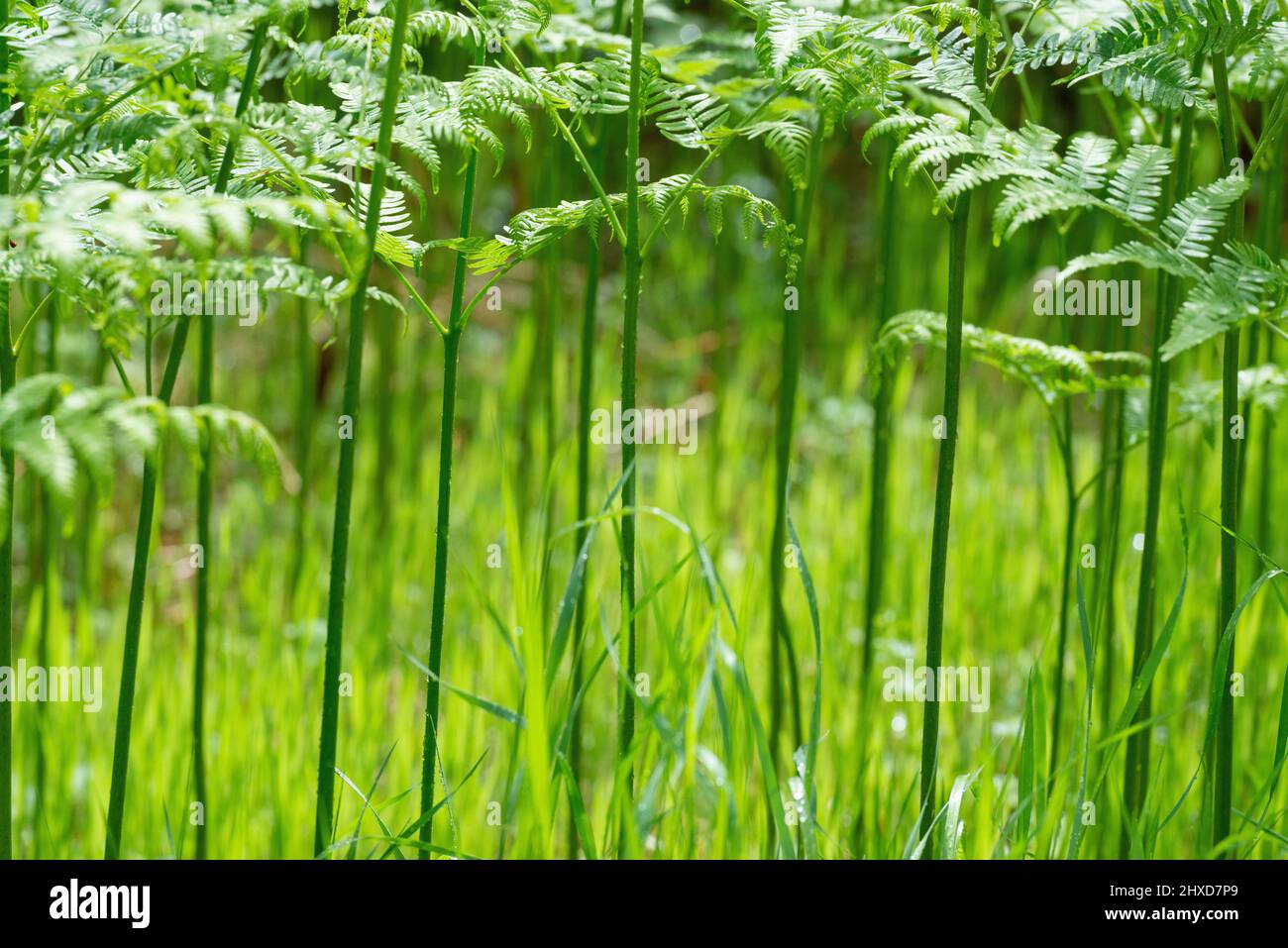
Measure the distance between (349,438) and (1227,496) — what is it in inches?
31.3

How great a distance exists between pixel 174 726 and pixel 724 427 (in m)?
1.44

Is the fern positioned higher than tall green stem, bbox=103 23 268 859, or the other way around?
the fern

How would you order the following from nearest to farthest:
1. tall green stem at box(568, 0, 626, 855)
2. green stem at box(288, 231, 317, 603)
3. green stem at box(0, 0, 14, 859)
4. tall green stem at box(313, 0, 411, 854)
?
tall green stem at box(313, 0, 411, 854) → green stem at box(0, 0, 14, 859) → tall green stem at box(568, 0, 626, 855) → green stem at box(288, 231, 317, 603)

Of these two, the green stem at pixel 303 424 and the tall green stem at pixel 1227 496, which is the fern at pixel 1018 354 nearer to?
the tall green stem at pixel 1227 496

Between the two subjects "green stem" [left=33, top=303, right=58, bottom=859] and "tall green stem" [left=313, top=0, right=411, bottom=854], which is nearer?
"tall green stem" [left=313, top=0, right=411, bottom=854]

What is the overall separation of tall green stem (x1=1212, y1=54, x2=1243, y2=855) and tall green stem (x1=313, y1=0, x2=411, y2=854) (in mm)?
719

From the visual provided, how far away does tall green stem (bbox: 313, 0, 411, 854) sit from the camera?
32.8 inches

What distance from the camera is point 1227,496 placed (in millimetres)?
1038

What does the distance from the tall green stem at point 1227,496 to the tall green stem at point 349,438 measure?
2.36 feet

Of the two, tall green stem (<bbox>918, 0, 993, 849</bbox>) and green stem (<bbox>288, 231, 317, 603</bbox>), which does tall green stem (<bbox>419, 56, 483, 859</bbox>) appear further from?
green stem (<bbox>288, 231, 317, 603</bbox>)

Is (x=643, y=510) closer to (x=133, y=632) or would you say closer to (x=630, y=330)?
(x=630, y=330)

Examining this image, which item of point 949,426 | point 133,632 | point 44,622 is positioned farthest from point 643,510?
point 44,622

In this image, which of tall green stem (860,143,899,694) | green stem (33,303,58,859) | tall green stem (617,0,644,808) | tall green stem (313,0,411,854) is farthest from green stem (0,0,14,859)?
tall green stem (860,143,899,694)
